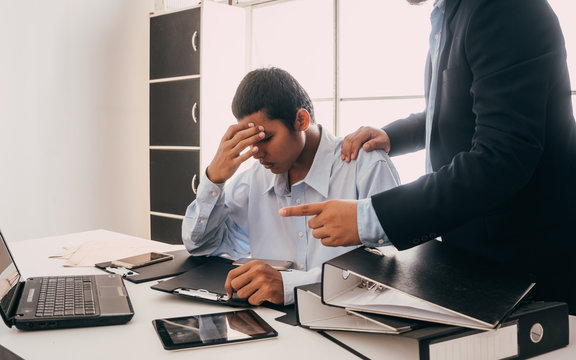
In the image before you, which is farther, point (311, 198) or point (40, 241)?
point (40, 241)

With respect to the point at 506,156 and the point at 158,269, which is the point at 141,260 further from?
the point at 506,156

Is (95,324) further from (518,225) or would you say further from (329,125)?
(329,125)

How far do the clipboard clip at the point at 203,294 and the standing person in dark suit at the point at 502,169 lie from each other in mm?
302

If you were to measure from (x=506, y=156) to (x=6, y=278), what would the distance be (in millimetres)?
1000

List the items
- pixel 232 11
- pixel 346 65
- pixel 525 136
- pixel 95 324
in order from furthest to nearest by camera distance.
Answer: pixel 232 11, pixel 346 65, pixel 95 324, pixel 525 136

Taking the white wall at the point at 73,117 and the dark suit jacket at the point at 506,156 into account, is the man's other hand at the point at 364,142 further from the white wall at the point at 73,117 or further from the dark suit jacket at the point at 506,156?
the white wall at the point at 73,117

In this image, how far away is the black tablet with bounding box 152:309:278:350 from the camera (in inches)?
31.9

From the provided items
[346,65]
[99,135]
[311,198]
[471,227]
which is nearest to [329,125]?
[346,65]

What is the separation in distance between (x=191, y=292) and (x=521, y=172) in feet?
2.30

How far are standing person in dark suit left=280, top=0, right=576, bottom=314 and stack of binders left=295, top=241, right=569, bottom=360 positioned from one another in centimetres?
6

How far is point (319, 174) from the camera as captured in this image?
4.85 feet

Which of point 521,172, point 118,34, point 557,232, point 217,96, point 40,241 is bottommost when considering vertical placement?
point 40,241

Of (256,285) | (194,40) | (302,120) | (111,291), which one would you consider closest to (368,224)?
(256,285)

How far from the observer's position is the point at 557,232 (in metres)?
0.95
